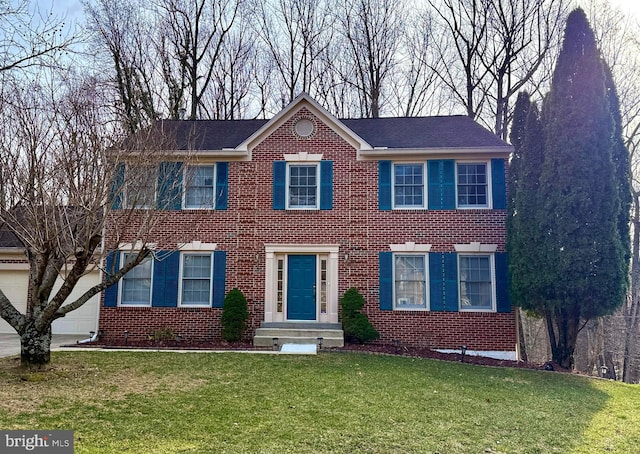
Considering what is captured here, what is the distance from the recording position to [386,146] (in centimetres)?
1220

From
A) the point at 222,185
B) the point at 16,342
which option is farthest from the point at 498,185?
the point at 16,342

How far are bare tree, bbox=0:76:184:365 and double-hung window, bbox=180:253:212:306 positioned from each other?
13.0 feet

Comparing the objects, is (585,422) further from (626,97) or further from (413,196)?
(626,97)

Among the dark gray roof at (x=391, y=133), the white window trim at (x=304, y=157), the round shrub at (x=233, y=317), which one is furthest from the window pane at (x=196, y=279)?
the white window trim at (x=304, y=157)

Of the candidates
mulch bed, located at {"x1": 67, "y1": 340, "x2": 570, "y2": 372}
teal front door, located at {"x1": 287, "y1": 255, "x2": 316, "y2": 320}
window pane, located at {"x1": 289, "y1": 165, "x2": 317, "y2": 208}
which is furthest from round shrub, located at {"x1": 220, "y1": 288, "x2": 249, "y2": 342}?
window pane, located at {"x1": 289, "y1": 165, "x2": 317, "y2": 208}

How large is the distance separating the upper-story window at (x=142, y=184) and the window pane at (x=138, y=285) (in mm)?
3966

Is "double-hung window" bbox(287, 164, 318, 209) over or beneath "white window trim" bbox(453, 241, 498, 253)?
over

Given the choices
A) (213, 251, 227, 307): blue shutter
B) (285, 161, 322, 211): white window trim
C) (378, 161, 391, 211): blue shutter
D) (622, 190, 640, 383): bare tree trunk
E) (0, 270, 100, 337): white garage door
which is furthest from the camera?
(622, 190, 640, 383): bare tree trunk

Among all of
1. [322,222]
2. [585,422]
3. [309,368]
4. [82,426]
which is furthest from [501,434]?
[322,222]

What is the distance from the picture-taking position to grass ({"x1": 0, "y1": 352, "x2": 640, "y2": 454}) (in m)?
4.63

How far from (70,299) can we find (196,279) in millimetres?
4859

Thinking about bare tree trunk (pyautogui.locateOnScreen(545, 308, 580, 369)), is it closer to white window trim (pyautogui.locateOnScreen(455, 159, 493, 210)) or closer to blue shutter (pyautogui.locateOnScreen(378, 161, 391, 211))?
white window trim (pyautogui.locateOnScreen(455, 159, 493, 210))

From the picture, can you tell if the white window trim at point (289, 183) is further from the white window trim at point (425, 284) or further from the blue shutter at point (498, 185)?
the blue shutter at point (498, 185)

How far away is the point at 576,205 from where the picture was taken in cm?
979
